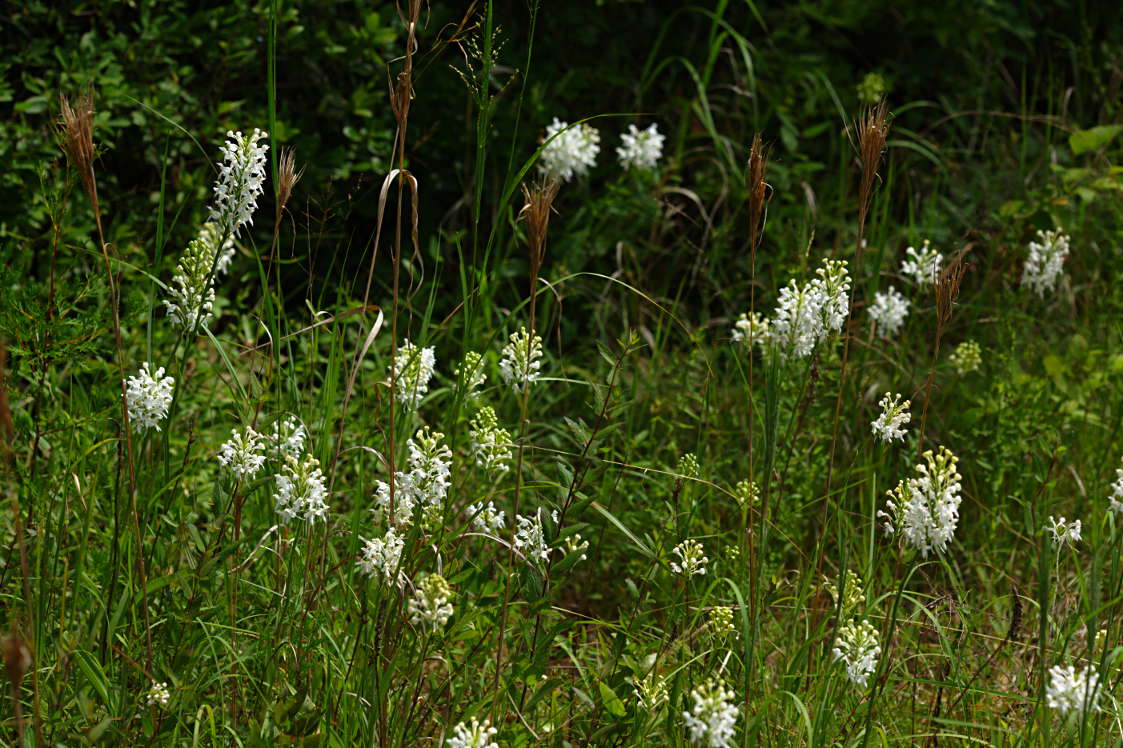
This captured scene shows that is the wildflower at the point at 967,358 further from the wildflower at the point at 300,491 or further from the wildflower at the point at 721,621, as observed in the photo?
the wildflower at the point at 300,491

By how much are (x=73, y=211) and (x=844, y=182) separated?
2748mm

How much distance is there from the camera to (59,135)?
1.87 meters

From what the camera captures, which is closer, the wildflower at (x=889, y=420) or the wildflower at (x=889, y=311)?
the wildflower at (x=889, y=420)

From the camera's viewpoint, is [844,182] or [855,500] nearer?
[855,500]

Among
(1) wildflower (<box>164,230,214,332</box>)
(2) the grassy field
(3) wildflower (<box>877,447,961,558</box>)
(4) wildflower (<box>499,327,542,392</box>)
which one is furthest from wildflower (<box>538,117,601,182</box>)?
(3) wildflower (<box>877,447,961,558</box>)

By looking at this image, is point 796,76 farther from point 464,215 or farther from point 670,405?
point 670,405

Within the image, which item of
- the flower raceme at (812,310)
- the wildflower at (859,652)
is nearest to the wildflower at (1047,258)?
the flower raceme at (812,310)

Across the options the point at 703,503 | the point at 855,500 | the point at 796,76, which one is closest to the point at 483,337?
the point at 703,503

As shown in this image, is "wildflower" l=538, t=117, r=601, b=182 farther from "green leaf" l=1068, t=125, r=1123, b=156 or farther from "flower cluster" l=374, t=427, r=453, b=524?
"flower cluster" l=374, t=427, r=453, b=524

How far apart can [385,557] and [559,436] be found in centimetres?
181

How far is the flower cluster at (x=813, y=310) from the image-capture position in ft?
7.31

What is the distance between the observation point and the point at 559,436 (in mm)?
3672

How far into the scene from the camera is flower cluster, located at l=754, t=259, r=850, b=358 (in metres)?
2.23

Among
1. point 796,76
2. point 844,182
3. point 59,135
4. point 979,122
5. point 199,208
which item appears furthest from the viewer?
point 979,122
